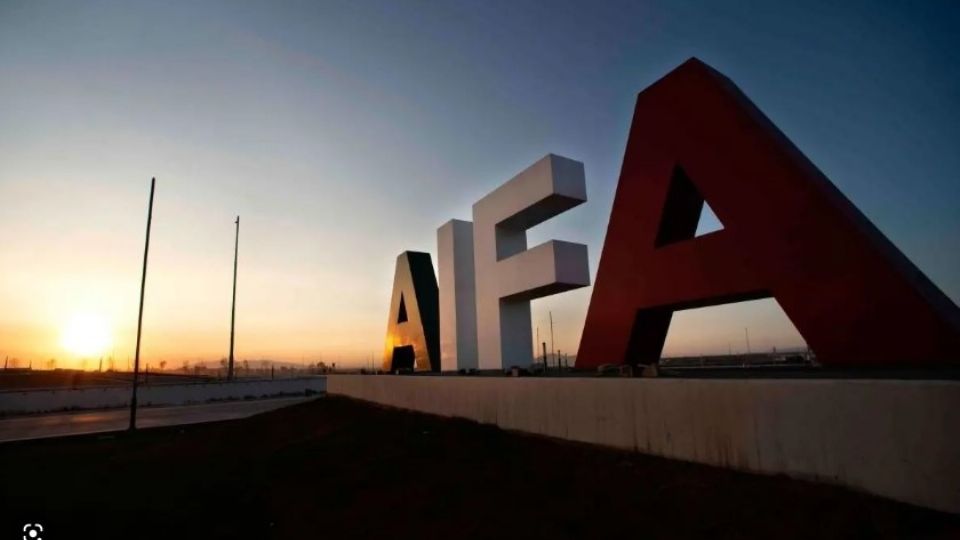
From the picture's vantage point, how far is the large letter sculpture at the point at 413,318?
23.7 meters

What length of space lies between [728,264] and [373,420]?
13.4 meters

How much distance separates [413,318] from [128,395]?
29411 millimetres

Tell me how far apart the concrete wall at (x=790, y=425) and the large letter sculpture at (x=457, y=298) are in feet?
32.4

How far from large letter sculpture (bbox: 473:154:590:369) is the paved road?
20.5m

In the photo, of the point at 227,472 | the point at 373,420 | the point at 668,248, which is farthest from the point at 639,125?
the point at 227,472

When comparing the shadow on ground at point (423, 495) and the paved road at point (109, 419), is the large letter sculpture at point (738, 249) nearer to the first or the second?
the shadow on ground at point (423, 495)

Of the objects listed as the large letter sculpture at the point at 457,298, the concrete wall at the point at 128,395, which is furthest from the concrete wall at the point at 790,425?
the concrete wall at the point at 128,395

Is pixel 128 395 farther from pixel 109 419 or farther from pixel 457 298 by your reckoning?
pixel 457 298

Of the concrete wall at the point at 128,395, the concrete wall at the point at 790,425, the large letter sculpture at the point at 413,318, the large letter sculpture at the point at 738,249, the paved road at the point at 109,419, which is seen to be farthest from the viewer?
the concrete wall at the point at 128,395

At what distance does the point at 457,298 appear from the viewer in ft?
69.4

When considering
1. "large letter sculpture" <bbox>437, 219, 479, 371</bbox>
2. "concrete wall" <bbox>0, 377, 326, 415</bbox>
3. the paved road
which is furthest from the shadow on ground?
"concrete wall" <bbox>0, 377, 326, 415</bbox>

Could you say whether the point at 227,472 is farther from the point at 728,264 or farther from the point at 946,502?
the point at 946,502

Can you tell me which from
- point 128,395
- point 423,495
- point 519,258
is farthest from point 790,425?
point 128,395

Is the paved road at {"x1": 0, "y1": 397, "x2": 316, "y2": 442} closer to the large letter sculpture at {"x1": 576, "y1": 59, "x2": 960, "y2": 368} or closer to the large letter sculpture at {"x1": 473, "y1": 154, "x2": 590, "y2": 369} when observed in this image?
the large letter sculpture at {"x1": 473, "y1": 154, "x2": 590, "y2": 369}
